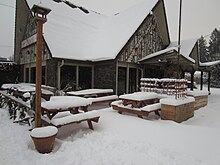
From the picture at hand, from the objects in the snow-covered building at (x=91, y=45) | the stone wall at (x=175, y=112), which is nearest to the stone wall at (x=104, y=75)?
the snow-covered building at (x=91, y=45)

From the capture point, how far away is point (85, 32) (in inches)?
549

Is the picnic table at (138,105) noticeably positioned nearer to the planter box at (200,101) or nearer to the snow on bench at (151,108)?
the snow on bench at (151,108)

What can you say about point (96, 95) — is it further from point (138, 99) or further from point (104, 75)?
point (138, 99)

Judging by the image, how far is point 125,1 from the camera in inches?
1053

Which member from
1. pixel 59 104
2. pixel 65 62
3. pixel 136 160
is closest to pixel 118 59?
pixel 65 62

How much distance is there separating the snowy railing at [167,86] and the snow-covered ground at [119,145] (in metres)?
1.49

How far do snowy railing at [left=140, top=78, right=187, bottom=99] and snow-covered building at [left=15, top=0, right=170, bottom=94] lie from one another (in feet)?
8.77

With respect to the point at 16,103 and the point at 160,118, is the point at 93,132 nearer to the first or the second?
the point at 160,118

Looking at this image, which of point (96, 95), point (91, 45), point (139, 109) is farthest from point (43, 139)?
point (91, 45)

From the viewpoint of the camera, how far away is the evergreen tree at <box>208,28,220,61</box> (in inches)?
1398

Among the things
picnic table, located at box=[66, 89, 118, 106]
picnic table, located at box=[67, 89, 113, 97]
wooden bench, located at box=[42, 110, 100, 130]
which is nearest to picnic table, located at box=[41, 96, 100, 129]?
wooden bench, located at box=[42, 110, 100, 130]

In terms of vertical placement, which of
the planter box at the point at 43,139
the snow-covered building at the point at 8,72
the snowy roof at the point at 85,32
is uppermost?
the snowy roof at the point at 85,32

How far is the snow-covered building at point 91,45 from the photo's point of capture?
10.7 meters

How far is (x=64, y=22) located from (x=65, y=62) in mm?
4296
